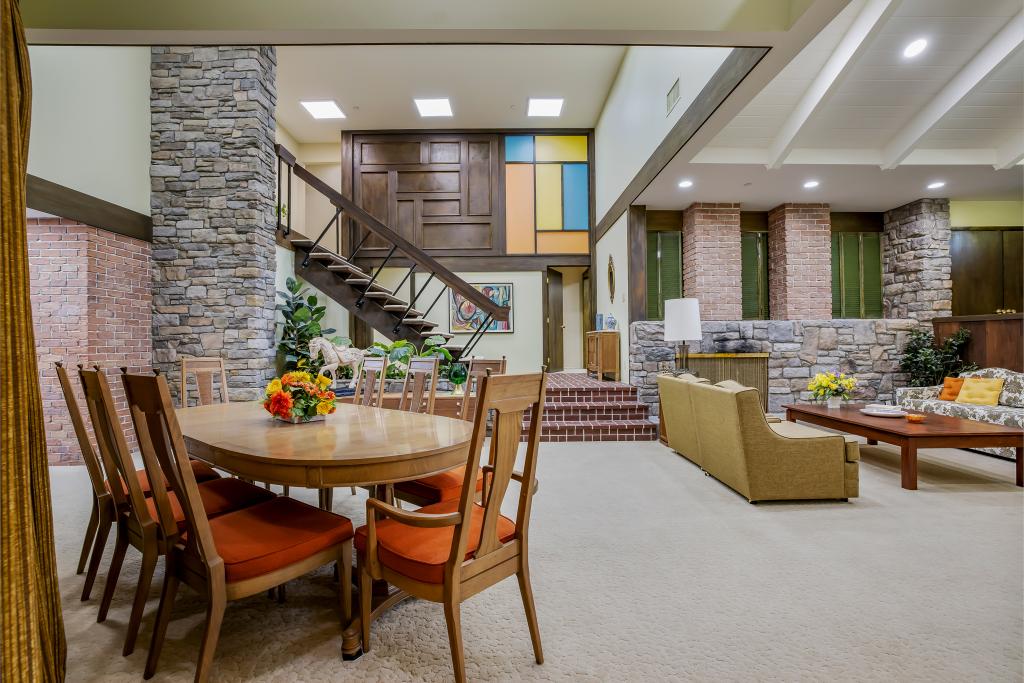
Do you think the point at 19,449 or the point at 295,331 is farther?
the point at 295,331

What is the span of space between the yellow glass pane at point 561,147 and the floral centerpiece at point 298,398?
7.48m

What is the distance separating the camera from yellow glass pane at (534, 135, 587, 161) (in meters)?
8.88

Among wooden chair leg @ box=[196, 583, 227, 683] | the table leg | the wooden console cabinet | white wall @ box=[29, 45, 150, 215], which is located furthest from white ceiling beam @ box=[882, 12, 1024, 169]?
white wall @ box=[29, 45, 150, 215]

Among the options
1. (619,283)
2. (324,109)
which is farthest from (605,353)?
(324,109)

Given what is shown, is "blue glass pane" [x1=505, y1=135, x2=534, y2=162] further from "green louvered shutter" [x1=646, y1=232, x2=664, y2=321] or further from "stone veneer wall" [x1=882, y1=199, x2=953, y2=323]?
"stone veneer wall" [x1=882, y1=199, x2=953, y2=323]

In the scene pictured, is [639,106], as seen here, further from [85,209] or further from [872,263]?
[85,209]

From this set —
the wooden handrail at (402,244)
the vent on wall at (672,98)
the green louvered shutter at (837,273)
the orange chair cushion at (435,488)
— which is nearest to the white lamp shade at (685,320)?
the vent on wall at (672,98)

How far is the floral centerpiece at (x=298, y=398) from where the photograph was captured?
2322mm

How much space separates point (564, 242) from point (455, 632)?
7927mm

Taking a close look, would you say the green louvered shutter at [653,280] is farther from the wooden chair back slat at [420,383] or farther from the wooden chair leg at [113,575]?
the wooden chair leg at [113,575]

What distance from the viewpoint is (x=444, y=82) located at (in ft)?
24.0

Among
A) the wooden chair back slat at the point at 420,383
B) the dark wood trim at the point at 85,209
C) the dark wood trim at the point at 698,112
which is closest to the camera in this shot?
the wooden chair back slat at the point at 420,383

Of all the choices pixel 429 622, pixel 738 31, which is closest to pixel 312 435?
pixel 429 622

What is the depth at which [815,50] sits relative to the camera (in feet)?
13.1
